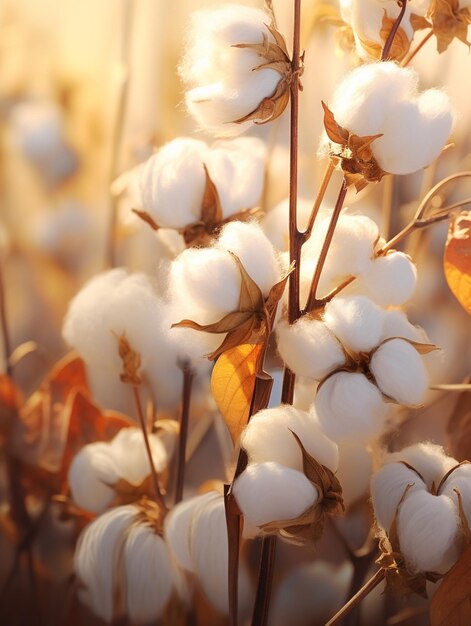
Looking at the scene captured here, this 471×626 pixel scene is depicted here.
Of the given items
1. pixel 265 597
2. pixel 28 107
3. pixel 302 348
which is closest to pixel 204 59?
pixel 302 348

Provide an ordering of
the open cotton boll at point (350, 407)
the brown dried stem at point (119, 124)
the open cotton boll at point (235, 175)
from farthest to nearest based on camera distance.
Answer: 1. the brown dried stem at point (119, 124)
2. the open cotton boll at point (235, 175)
3. the open cotton boll at point (350, 407)

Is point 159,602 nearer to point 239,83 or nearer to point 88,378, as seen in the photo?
point 88,378

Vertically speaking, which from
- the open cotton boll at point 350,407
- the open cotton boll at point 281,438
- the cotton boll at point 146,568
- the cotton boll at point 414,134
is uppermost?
the cotton boll at point 414,134

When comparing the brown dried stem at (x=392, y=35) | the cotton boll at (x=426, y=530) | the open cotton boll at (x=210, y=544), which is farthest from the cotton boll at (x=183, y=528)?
the brown dried stem at (x=392, y=35)

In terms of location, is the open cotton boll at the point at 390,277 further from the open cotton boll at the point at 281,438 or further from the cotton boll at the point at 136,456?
the cotton boll at the point at 136,456

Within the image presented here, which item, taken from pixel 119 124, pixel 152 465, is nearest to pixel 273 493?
pixel 152 465

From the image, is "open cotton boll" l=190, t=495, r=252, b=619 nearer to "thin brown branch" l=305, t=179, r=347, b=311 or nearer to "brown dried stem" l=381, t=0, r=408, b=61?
"thin brown branch" l=305, t=179, r=347, b=311
